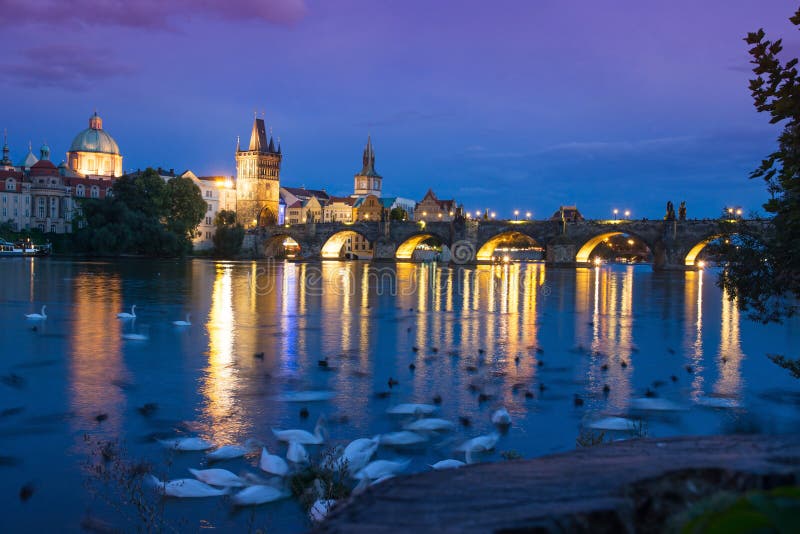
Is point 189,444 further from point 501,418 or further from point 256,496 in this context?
point 501,418

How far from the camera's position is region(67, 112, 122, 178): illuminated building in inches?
4577

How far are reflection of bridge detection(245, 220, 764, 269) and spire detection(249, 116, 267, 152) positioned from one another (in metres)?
27.2

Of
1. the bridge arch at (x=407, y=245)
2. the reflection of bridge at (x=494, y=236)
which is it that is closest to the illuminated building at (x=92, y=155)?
the reflection of bridge at (x=494, y=236)

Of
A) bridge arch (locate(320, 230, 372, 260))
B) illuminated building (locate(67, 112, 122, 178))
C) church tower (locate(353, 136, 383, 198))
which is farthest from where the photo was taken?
church tower (locate(353, 136, 383, 198))

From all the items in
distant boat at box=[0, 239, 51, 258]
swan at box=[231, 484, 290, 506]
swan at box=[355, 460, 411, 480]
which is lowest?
swan at box=[231, 484, 290, 506]

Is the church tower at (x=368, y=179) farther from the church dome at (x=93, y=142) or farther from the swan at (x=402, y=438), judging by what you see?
the swan at (x=402, y=438)

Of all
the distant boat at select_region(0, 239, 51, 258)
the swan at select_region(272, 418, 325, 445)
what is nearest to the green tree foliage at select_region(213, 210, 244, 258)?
the distant boat at select_region(0, 239, 51, 258)

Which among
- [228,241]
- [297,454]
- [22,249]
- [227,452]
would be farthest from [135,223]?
[297,454]

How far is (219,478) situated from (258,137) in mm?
124065

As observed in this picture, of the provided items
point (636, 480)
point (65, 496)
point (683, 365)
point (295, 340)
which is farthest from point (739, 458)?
point (295, 340)

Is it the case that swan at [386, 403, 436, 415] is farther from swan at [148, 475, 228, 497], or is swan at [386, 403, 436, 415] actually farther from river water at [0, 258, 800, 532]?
swan at [148, 475, 228, 497]

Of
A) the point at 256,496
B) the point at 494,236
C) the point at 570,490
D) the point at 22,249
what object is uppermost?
the point at 494,236

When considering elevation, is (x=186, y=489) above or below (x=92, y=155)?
below

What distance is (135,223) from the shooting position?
6962 centimetres
